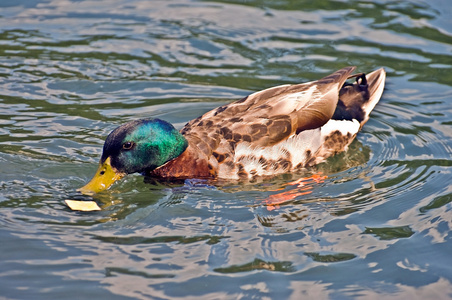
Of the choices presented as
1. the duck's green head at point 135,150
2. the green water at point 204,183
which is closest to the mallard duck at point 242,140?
the duck's green head at point 135,150

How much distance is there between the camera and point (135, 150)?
7559 mm

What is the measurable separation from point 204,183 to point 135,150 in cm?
83

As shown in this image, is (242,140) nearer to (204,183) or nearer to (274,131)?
(274,131)

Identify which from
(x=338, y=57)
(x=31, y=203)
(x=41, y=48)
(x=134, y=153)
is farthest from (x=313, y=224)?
(x=41, y=48)

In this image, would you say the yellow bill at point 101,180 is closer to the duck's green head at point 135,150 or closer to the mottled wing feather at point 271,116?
the duck's green head at point 135,150

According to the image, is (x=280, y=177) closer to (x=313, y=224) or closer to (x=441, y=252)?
(x=313, y=224)

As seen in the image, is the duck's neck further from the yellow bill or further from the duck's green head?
the yellow bill

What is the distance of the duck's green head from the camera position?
7367 mm

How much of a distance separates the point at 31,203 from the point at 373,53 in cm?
600

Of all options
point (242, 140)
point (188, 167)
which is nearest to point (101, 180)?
point (188, 167)

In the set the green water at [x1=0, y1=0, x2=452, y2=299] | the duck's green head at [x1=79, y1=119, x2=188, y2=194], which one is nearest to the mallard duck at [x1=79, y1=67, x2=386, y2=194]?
the duck's green head at [x1=79, y1=119, x2=188, y2=194]

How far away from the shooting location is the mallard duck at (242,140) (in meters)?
7.52

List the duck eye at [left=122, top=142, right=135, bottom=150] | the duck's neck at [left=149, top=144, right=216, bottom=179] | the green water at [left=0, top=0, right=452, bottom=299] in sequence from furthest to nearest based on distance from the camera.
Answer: the duck's neck at [left=149, top=144, right=216, bottom=179] → the duck eye at [left=122, top=142, right=135, bottom=150] → the green water at [left=0, top=0, right=452, bottom=299]

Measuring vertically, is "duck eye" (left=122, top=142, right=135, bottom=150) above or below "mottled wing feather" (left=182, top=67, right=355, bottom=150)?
below
